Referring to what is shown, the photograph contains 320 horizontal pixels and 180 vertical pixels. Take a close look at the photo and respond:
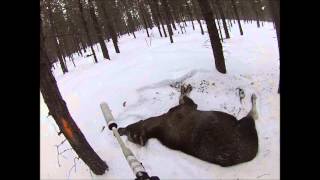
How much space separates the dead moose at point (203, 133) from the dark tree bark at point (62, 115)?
6.46ft

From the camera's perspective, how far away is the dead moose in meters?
10.4

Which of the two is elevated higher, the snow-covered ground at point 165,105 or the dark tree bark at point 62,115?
the dark tree bark at point 62,115

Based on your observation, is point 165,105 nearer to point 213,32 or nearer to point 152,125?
point 152,125

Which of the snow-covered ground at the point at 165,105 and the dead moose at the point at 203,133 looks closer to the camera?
the snow-covered ground at the point at 165,105

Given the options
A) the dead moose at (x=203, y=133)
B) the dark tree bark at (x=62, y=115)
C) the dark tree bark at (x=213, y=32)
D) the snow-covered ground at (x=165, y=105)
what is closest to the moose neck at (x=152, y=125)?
the dead moose at (x=203, y=133)

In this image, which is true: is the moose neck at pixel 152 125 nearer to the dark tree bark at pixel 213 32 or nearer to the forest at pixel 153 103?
the forest at pixel 153 103

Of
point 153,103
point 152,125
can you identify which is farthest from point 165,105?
point 152,125

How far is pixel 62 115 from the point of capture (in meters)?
9.05

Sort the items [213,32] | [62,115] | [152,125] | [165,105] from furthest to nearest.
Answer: [213,32], [165,105], [152,125], [62,115]

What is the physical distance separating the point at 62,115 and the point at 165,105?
4.44 metres

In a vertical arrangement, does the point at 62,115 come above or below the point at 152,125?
above

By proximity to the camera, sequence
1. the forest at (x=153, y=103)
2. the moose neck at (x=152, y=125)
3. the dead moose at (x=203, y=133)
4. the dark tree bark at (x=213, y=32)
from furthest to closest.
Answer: the dark tree bark at (x=213, y=32) → the moose neck at (x=152, y=125) → the dead moose at (x=203, y=133) → the forest at (x=153, y=103)

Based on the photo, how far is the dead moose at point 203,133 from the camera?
10.4m
